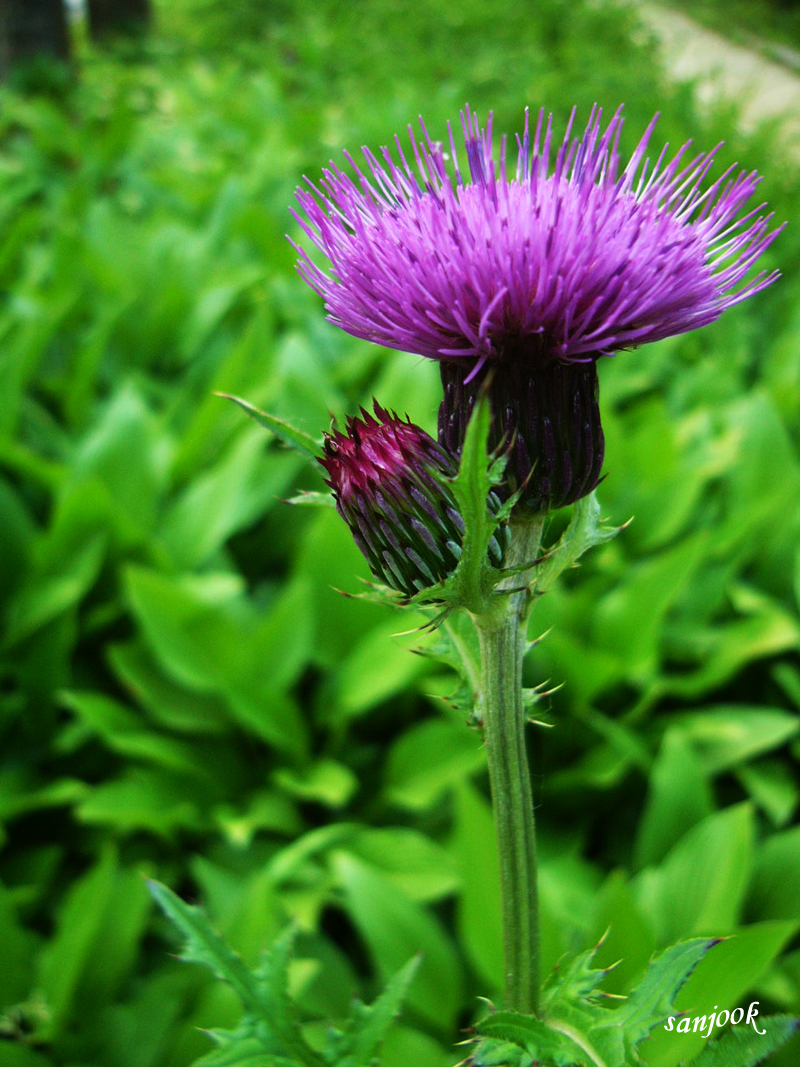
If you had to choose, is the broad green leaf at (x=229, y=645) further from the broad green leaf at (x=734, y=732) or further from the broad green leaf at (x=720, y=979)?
the broad green leaf at (x=720, y=979)

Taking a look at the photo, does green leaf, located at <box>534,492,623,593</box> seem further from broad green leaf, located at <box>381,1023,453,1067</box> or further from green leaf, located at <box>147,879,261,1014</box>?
broad green leaf, located at <box>381,1023,453,1067</box>

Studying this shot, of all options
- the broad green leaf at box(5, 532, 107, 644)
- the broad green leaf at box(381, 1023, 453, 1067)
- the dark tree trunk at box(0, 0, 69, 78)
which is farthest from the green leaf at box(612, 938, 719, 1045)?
the dark tree trunk at box(0, 0, 69, 78)

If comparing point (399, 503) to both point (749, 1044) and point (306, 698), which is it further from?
point (306, 698)

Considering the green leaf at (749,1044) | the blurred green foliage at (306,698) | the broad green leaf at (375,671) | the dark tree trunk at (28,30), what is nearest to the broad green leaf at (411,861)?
the blurred green foliage at (306,698)

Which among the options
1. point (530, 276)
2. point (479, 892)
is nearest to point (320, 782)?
point (479, 892)

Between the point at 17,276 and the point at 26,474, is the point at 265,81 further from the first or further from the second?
the point at 26,474

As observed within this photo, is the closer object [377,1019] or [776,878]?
[377,1019]

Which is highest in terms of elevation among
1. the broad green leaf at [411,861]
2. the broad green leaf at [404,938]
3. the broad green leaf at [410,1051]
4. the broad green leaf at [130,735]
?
the broad green leaf at [130,735]

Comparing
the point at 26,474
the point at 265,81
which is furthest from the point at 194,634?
the point at 265,81
